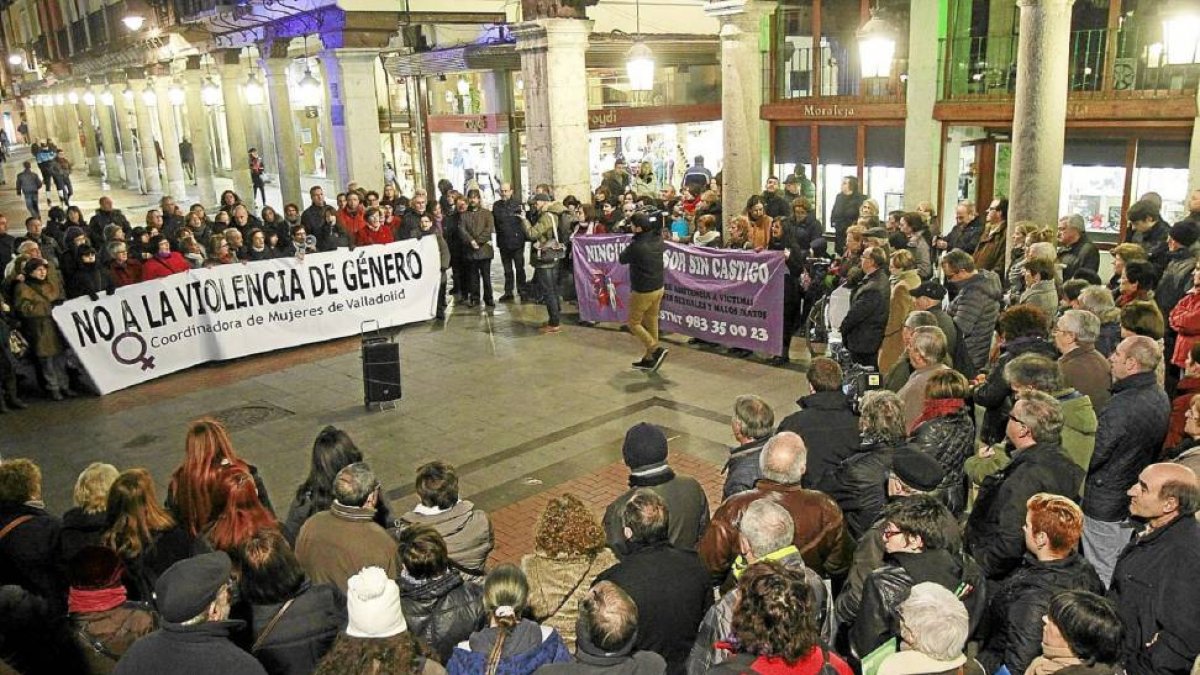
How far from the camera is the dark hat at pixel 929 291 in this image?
8.41 m

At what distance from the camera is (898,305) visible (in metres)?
8.78

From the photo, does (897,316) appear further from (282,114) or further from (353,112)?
(282,114)

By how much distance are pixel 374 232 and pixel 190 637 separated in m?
11.4

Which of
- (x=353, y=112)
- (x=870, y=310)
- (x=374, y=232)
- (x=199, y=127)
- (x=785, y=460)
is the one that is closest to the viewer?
(x=785, y=460)

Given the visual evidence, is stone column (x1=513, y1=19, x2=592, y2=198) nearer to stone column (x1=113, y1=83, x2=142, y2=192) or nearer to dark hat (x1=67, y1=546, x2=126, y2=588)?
dark hat (x1=67, y1=546, x2=126, y2=588)

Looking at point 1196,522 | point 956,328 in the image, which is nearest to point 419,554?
point 1196,522

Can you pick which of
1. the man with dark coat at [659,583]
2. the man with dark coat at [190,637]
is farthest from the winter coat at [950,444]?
the man with dark coat at [190,637]

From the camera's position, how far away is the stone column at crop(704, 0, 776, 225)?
14938mm

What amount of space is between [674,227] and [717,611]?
Answer: 1189 cm

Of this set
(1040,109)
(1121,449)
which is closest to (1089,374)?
(1121,449)

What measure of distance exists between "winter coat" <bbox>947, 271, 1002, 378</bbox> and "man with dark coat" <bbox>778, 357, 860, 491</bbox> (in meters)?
2.98

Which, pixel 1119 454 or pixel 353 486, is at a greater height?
pixel 353 486

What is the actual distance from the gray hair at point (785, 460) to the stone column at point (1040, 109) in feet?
25.7

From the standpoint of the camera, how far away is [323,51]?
822 inches
